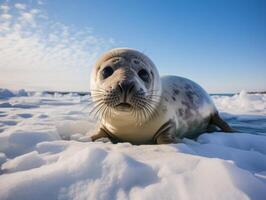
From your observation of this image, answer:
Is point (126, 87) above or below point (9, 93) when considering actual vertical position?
above

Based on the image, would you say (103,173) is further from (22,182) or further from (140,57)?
(140,57)

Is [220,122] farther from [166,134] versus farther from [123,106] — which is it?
[123,106]

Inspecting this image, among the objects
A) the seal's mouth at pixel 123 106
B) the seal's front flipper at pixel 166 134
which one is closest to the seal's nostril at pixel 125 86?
the seal's mouth at pixel 123 106

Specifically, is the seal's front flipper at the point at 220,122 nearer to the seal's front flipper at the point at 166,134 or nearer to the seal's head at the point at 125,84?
the seal's front flipper at the point at 166,134

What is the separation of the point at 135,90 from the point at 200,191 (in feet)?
3.64

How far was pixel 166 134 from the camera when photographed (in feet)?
8.00

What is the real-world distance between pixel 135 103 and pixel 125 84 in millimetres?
205

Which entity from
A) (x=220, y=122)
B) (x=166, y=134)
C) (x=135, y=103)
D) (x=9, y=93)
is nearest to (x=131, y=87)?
(x=135, y=103)

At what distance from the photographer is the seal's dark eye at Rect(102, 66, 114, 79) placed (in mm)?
2362

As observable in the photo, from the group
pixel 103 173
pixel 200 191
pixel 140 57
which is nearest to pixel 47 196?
pixel 103 173

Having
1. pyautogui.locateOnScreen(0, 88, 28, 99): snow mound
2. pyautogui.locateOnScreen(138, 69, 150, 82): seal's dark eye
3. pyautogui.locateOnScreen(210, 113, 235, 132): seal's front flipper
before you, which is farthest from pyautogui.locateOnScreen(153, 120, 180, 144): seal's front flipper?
pyautogui.locateOnScreen(0, 88, 28, 99): snow mound

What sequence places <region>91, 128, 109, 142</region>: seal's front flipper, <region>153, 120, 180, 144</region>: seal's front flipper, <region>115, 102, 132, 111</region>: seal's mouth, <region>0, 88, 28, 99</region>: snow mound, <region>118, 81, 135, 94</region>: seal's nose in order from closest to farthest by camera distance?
<region>118, 81, 135, 94</region>: seal's nose, <region>115, 102, 132, 111</region>: seal's mouth, <region>153, 120, 180, 144</region>: seal's front flipper, <region>91, 128, 109, 142</region>: seal's front flipper, <region>0, 88, 28, 99</region>: snow mound

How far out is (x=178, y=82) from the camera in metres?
3.34

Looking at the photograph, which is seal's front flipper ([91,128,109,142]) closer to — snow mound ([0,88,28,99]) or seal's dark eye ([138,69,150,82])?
seal's dark eye ([138,69,150,82])
